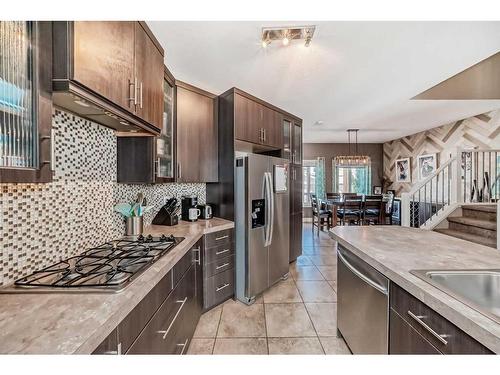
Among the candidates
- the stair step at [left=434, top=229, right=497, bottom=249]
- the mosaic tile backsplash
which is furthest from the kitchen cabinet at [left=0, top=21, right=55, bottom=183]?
the stair step at [left=434, top=229, right=497, bottom=249]

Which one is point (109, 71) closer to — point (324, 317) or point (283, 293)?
point (324, 317)

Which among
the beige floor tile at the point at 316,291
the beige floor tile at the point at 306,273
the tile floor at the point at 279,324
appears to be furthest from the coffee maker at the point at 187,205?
the beige floor tile at the point at 306,273

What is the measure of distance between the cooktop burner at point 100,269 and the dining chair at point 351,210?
16.1 feet

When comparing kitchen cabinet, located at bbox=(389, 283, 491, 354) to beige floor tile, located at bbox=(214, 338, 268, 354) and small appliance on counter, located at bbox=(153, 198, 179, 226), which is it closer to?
beige floor tile, located at bbox=(214, 338, 268, 354)

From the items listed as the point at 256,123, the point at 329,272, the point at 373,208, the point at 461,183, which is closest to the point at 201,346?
the point at 329,272

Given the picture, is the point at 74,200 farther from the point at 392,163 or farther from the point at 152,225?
the point at 392,163

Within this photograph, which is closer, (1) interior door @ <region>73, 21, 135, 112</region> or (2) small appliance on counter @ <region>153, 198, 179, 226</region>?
(1) interior door @ <region>73, 21, 135, 112</region>

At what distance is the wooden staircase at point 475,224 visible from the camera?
304cm

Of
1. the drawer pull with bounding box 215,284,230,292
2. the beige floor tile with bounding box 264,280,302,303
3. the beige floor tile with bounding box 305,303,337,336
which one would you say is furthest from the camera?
the beige floor tile with bounding box 264,280,302,303

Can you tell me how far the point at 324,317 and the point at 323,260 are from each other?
1.81 meters

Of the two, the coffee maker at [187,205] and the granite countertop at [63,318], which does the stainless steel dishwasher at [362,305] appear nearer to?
the granite countertop at [63,318]

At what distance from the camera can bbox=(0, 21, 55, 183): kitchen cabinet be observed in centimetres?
74

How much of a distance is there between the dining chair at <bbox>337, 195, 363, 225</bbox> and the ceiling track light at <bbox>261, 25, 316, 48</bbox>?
14.4 ft

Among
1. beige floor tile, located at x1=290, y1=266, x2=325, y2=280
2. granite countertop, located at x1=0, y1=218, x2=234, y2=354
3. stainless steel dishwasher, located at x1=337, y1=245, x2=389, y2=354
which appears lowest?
beige floor tile, located at x1=290, y1=266, x2=325, y2=280
